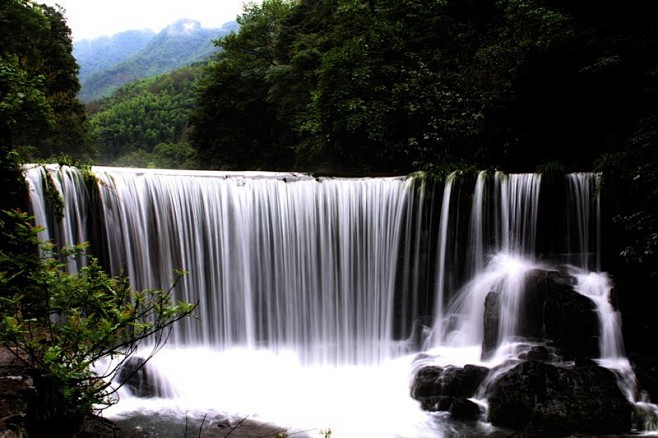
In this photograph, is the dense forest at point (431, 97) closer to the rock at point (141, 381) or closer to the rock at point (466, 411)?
the rock at point (466, 411)

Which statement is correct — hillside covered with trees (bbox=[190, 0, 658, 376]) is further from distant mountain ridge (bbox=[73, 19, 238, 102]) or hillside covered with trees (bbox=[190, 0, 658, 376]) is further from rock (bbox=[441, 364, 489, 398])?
distant mountain ridge (bbox=[73, 19, 238, 102])

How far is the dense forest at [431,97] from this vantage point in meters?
8.34

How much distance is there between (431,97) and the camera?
13352mm

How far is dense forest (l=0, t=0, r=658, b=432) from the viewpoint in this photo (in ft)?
27.4

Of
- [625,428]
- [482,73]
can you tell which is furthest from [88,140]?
[625,428]

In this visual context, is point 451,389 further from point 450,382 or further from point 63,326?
point 63,326

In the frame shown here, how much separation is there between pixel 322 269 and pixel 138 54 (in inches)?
6077

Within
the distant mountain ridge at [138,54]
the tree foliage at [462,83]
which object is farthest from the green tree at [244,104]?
the distant mountain ridge at [138,54]

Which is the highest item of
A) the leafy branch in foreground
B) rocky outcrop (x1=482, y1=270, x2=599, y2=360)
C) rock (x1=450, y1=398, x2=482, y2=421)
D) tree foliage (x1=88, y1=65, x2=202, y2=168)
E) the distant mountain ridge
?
the distant mountain ridge

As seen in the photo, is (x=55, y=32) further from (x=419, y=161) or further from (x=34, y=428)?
(x=34, y=428)

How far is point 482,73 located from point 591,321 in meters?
7.24

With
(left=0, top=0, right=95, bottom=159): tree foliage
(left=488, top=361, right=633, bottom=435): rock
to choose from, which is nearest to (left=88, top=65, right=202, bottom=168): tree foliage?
(left=0, top=0, right=95, bottom=159): tree foliage

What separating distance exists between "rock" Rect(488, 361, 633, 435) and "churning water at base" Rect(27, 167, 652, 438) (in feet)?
2.42

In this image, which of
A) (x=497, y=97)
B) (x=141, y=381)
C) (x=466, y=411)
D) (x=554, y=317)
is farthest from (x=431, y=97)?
(x=141, y=381)
